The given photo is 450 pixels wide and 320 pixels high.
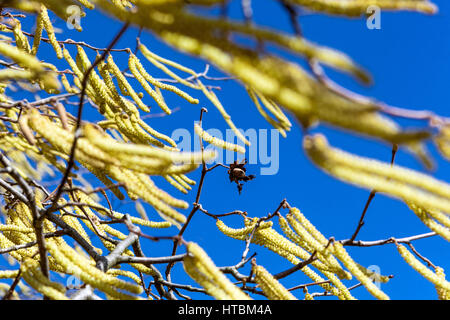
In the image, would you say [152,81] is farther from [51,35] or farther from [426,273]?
[426,273]

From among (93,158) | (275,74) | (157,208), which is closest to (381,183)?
(275,74)

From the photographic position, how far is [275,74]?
2.23ft

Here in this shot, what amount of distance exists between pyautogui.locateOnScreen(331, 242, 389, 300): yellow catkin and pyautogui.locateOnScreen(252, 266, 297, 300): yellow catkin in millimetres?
223

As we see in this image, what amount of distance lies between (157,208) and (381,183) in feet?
1.73

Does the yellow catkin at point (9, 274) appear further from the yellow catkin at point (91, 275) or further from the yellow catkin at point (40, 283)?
the yellow catkin at point (91, 275)

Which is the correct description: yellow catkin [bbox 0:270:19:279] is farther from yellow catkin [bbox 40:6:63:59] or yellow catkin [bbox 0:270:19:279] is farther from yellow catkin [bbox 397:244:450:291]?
yellow catkin [bbox 397:244:450:291]

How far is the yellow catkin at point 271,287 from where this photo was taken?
1.38 metres

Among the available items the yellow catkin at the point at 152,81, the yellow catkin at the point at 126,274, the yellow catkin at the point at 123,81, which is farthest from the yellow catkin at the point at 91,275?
the yellow catkin at the point at 152,81

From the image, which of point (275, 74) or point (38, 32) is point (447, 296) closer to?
point (275, 74)

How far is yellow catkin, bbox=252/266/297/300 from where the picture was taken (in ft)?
4.54

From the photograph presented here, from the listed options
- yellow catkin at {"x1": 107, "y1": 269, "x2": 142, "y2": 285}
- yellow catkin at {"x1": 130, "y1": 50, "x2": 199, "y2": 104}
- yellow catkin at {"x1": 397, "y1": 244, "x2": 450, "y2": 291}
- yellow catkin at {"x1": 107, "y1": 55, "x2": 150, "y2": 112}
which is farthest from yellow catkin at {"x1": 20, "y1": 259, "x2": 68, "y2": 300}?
yellow catkin at {"x1": 397, "y1": 244, "x2": 450, "y2": 291}

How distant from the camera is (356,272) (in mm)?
1425

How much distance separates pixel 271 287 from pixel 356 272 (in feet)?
0.93
